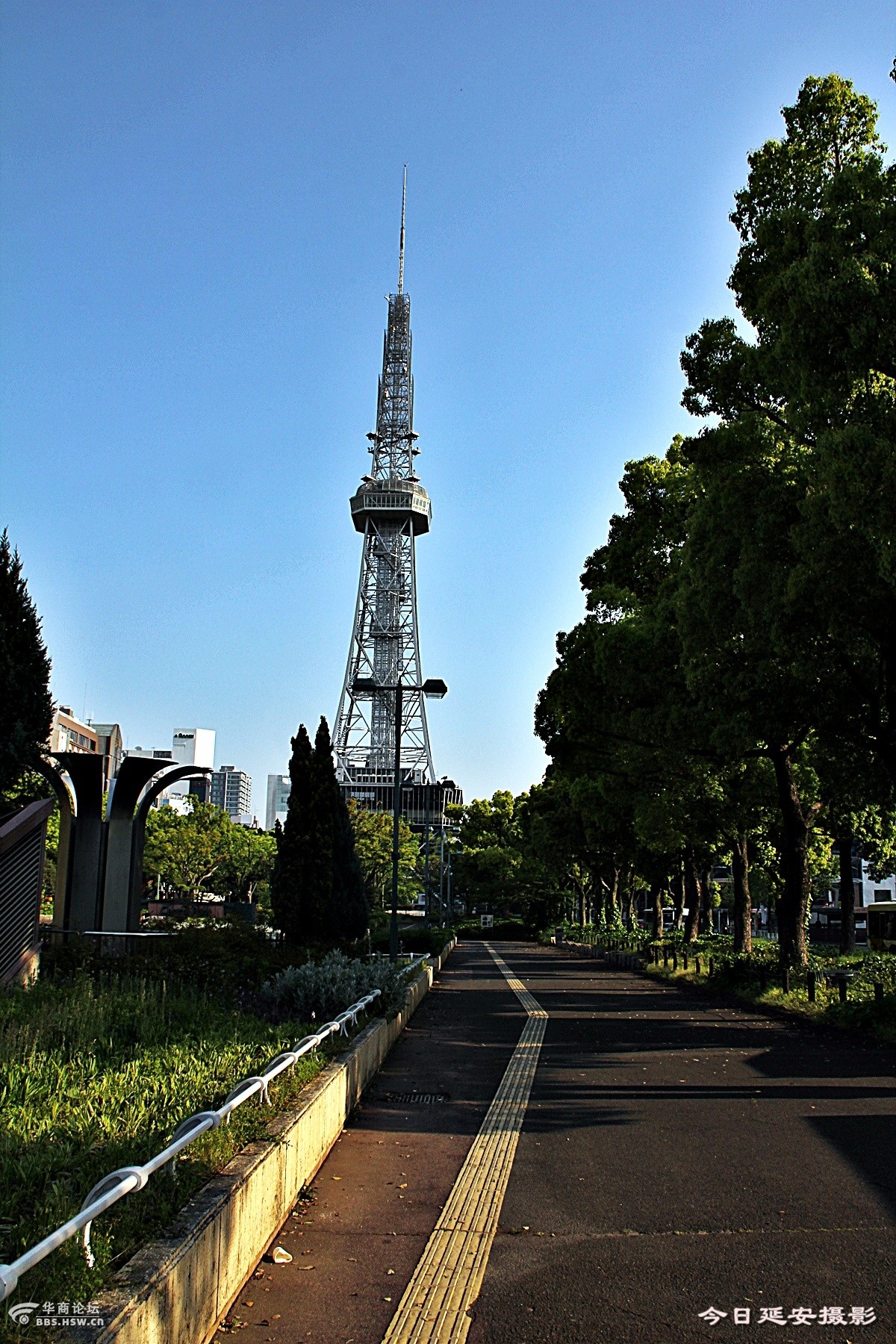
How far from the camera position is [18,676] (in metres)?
17.8

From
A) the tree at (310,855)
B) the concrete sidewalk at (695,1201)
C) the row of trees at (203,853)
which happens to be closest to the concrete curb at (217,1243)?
the concrete sidewalk at (695,1201)

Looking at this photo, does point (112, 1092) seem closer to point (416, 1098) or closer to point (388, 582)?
point (416, 1098)

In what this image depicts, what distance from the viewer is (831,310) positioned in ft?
40.3

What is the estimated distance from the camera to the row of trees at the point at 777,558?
12.3 metres

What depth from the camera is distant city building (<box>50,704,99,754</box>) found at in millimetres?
97425

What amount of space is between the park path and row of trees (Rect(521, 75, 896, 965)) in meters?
5.51

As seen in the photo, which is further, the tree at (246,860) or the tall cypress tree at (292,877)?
the tree at (246,860)

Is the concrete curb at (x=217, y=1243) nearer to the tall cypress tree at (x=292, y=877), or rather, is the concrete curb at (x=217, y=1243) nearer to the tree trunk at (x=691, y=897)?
the tall cypress tree at (x=292, y=877)

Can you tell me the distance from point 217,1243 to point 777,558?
12.0 m

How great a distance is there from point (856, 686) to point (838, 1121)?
8649 mm

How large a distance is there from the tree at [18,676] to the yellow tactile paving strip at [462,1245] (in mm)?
10814

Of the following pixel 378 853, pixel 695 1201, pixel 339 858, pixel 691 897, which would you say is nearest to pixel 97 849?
pixel 339 858

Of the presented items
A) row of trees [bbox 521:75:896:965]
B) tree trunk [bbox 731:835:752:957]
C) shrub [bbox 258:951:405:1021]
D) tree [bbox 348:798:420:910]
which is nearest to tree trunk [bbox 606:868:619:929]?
tree [bbox 348:798:420:910]

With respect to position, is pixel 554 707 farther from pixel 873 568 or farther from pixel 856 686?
pixel 873 568
